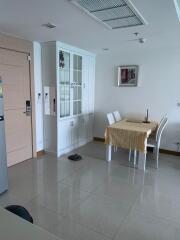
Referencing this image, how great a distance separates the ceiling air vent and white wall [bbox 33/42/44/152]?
180 centimetres

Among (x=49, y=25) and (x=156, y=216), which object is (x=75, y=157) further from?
(x=49, y=25)

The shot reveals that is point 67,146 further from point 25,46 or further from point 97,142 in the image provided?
point 25,46

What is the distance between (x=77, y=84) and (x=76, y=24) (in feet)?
6.48

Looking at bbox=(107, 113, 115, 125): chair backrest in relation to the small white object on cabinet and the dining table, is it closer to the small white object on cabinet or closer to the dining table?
the dining table

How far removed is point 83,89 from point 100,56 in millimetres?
1070

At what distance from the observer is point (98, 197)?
8.79 feet

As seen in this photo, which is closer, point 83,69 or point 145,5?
point 145,5

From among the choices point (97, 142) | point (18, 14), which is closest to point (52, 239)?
point (18, 14)

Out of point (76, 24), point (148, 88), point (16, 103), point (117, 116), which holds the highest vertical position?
point (76, 24)

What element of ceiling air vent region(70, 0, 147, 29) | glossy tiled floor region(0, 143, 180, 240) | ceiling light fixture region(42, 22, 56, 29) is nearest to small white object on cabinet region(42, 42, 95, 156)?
glossy tiled floor region(0, 143, 180, 240)

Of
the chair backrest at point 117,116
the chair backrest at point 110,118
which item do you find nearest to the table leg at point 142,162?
the chair backrest at point 110,118

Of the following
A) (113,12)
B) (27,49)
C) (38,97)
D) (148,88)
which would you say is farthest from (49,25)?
(148,88)

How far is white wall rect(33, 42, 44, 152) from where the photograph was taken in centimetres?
394

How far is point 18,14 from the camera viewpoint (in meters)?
2.36
